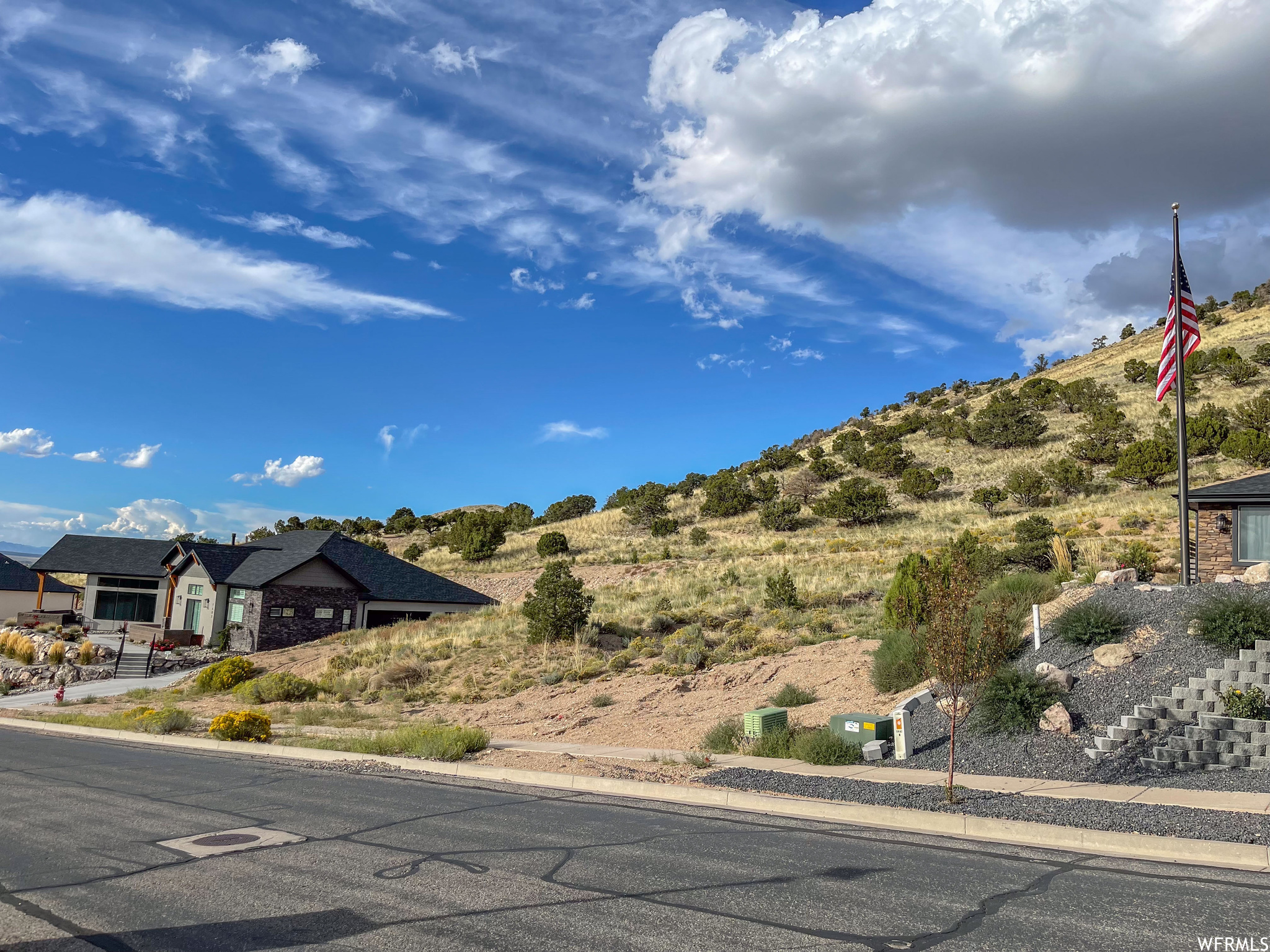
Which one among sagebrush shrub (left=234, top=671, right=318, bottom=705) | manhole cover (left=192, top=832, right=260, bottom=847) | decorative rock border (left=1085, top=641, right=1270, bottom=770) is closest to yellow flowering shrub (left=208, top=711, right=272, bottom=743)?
sagebrush shrub (left=234, top=671, right=318, bottom=705)

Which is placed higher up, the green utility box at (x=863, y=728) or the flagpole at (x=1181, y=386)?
the flagpole at (x=1181, y=386)

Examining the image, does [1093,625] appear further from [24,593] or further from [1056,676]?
[24,593]

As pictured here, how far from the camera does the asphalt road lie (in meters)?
6.03

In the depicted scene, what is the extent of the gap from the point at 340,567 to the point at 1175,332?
1390 inches

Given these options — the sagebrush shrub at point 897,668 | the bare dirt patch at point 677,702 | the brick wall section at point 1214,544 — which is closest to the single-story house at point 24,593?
the bare dirt patch at point 677,702

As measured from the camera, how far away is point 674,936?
602 cm

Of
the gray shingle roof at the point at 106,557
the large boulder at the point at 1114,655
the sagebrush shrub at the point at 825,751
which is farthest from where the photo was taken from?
the gray shingle roof at the point at 106,557

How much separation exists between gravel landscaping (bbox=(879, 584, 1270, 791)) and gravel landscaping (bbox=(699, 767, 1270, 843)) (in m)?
1.79

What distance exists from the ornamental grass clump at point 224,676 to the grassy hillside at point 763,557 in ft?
13.3

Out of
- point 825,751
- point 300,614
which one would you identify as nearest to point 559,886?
point 825,751

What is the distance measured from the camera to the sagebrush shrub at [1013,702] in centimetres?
1423

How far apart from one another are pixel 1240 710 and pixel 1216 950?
8.43 meters

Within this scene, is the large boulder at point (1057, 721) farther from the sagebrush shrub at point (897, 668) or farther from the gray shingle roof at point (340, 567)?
the gray shingle roof at point (340, 567)

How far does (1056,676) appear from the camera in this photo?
585 inches
